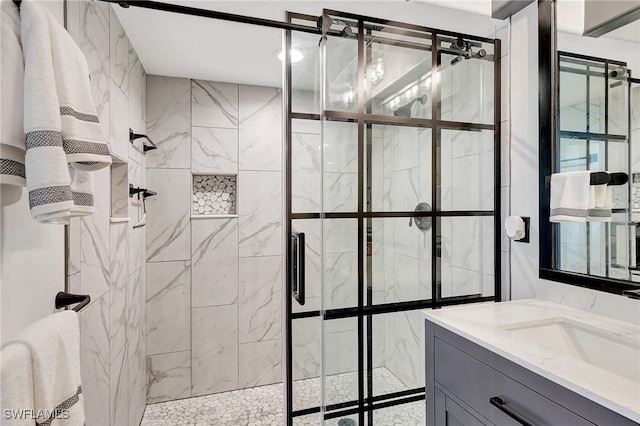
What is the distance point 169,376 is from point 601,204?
114 inches

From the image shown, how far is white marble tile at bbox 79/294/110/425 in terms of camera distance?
1.33 meters

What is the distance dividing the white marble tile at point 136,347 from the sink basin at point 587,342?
2.08 metres

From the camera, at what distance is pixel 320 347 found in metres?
1.58

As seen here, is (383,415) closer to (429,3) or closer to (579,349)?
(579,349)

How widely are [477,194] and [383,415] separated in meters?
1.17

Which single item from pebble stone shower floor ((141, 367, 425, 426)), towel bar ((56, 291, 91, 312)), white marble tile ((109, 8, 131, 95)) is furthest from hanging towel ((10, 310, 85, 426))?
white marble tile ((109, 8, 131, 95))

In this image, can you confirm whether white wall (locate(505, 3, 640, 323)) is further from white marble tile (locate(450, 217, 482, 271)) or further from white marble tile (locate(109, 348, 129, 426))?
white marble tile (locate(109, 348, 129, 426))

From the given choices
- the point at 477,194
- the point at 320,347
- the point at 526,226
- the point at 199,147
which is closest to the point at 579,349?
the point at 526,226

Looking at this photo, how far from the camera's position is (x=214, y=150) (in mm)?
2639

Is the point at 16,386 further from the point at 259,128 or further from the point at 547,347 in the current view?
the point at 259,128

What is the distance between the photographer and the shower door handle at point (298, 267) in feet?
5.21

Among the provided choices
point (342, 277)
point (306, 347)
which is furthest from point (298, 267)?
point (306, 347)

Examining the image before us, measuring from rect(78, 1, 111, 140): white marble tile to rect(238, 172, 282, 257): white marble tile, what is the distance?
3.95ft

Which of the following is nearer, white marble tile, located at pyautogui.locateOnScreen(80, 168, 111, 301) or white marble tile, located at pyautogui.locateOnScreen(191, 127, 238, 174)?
white marble tile, located at pyautogui.locateOnScreen(80, 168, 111, 301)
